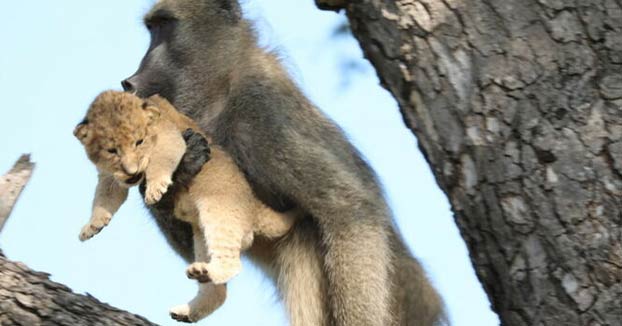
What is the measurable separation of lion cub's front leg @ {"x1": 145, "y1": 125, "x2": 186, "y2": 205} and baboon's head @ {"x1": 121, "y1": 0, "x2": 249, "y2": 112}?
0.90 m

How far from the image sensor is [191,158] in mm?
Result: 5926

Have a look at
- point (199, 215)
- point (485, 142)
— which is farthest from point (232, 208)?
point (485, 142)

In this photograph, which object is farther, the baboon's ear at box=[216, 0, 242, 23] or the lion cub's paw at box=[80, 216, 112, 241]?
the baboon's ear at box=[216, 0, 242, 23]

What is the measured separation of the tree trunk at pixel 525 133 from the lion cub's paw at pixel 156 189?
1.95 metres

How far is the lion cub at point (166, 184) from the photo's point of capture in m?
5.57

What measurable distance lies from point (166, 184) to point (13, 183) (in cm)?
73

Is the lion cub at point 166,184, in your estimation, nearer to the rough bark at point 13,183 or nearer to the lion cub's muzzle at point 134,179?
the lion cub's muzzle at point 134,179

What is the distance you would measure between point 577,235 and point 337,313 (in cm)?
276

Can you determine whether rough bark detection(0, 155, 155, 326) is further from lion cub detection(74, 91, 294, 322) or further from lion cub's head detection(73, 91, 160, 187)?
lion cub's head detection(73, 91, 160, 187)

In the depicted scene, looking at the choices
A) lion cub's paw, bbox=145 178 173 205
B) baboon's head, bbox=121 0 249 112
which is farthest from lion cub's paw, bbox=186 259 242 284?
baboon's head, bbox=121 0 249 112

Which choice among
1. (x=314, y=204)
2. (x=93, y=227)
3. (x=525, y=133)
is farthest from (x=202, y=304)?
(x=525, y=133)

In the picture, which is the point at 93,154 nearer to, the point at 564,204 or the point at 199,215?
the point at 199,215

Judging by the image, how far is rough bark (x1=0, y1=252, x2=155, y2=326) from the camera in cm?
453

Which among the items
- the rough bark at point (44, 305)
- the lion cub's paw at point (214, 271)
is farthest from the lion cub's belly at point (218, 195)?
the rough bark at point (44, 305)
